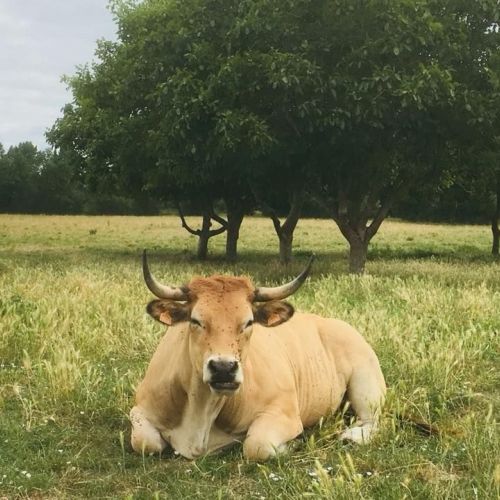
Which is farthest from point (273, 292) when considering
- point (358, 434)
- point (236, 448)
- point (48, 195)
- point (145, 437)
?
point (48, 195)

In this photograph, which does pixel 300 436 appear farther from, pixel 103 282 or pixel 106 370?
pixel 103 282

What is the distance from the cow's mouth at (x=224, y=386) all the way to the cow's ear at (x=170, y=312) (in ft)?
2.41

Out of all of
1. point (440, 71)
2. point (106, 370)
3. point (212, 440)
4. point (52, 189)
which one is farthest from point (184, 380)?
point (52, 189)

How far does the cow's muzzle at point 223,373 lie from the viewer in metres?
4.75

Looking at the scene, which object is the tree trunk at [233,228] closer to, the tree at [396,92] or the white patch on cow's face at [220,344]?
the tree at [396,92]

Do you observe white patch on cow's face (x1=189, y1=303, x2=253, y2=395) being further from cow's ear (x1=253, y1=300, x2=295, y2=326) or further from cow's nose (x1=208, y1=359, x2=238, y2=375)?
cow's ear (x1=253, y1=300, x2=295, y2=326)

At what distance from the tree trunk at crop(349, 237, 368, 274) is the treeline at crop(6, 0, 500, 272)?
0.12ft

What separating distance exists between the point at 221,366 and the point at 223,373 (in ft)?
0.16

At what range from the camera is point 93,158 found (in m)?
27.7

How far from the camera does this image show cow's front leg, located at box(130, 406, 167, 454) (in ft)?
17.5

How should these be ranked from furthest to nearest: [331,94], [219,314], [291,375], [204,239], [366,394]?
[204,239]
[331,94]
[366,394]
[291,375]
[219,314]

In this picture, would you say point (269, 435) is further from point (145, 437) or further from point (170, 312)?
point (170, 312)

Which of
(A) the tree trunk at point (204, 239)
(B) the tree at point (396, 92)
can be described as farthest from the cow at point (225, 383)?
(A) the tree trunk at point (204, 239)

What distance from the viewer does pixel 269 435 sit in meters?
5.25
